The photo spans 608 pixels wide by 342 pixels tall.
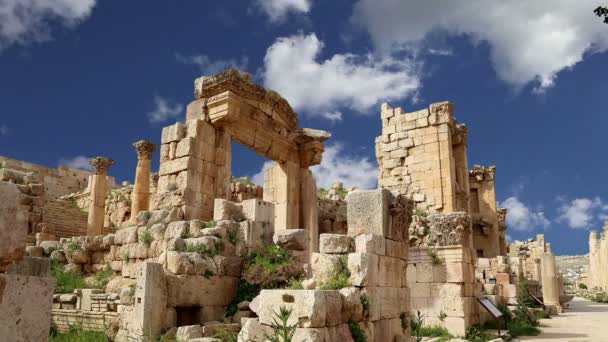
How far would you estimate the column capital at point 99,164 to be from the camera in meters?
20.2

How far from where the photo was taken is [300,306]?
5391 millimetres

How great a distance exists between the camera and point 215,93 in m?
12.0

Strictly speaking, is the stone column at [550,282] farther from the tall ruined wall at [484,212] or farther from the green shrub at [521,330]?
the green shrub at [521,330]

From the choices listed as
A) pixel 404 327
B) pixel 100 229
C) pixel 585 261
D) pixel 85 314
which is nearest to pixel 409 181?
pixel 404 327

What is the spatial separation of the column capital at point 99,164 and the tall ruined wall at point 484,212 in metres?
→ 15.9

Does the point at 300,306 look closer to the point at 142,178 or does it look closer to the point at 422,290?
the point at 422,290

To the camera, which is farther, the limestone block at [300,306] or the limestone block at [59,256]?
the limestone block at [59,256]

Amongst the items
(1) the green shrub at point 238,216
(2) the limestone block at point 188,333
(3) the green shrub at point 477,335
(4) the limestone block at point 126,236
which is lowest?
(3) the green shrub at point 477,335

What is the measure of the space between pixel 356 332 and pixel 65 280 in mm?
7125

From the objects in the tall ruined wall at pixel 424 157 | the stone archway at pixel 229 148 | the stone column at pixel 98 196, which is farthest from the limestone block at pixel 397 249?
the stone column at pixel 98 196

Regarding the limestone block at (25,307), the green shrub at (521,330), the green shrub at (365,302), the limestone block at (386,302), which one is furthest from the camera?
the green shrub at (521,330)

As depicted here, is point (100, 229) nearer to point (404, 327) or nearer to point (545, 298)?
point (404, 327)

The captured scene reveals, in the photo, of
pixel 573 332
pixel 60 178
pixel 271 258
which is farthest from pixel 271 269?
pixel 60 178

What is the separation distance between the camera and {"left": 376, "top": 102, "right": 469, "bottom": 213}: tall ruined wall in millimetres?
15742
